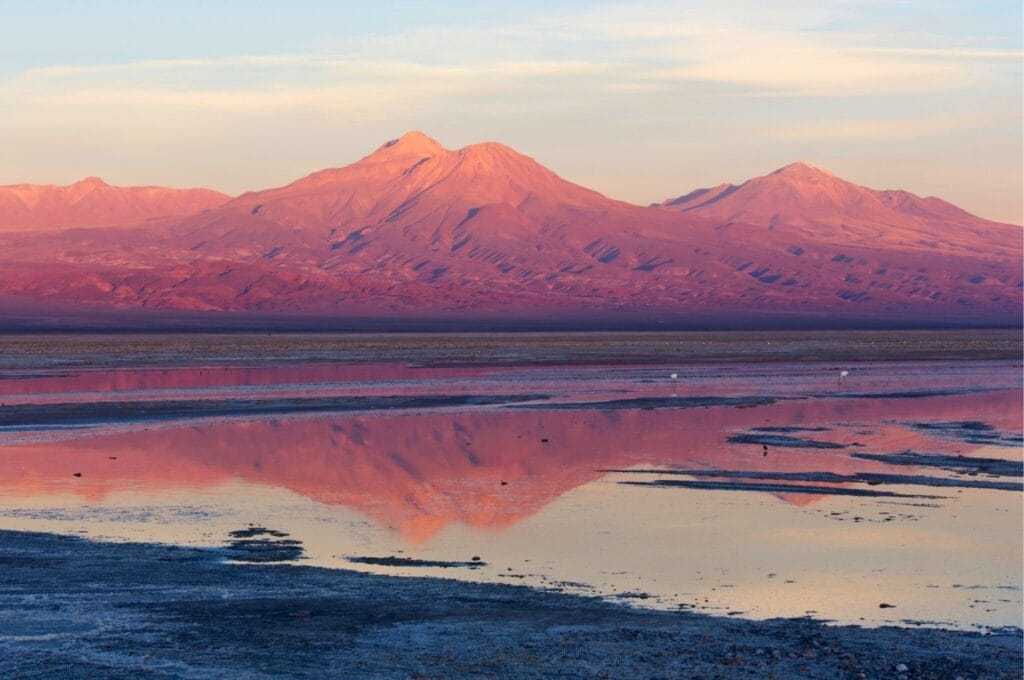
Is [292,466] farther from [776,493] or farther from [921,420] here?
[921,420]

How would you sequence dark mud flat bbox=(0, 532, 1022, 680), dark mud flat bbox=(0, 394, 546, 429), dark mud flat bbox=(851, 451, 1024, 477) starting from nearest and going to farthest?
dark mud flat bbox=(0, 532, 1022, 680)
dark mud flat bbox=(851, 451, 1024, 477)
dark mud flat bbox=(0, 394, 546, 429)

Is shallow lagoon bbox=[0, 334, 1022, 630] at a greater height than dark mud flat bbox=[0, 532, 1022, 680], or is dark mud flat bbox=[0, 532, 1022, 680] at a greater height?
dark mud flat bbox=[0, 532, 1022, 680]

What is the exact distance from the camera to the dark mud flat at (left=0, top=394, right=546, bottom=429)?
37000mm

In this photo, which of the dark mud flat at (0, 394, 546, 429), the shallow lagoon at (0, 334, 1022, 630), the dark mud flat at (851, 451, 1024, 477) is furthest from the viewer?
the dark mud flat at (0, 394, 546, 429)

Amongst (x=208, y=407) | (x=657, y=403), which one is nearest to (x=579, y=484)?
(x=208, y=407)

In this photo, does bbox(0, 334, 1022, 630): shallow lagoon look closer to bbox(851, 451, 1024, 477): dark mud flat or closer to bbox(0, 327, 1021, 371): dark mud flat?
bbox(851, 451, 1024, 477): dark mud flat

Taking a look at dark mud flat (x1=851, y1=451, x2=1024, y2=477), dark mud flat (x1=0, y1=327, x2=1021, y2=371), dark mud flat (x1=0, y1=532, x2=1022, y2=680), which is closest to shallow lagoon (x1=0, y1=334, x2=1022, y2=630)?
dark mud flat (x1=851, y1=451, x2=1024, y2=477)

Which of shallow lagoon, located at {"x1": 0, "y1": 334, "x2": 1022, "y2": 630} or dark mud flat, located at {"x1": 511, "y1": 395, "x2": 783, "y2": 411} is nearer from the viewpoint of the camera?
shallow lagoon, located at {"x1": 0, "y1": 334, "x2": 1022, "y2": 630}

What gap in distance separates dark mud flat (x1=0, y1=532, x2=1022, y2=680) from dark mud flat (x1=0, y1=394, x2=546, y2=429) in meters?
20.8

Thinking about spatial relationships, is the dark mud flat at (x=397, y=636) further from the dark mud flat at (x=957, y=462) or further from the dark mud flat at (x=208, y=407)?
the dark mud flat at (x=208, y=407)

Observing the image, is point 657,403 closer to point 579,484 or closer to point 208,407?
point 208,407

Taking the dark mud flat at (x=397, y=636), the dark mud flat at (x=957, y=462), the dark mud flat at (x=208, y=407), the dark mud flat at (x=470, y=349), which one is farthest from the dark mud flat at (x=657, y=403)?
the dark mud flat at (x=397, y=636)

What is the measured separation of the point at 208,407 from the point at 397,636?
27.9 m

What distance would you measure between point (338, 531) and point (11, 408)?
22627 millimetres
